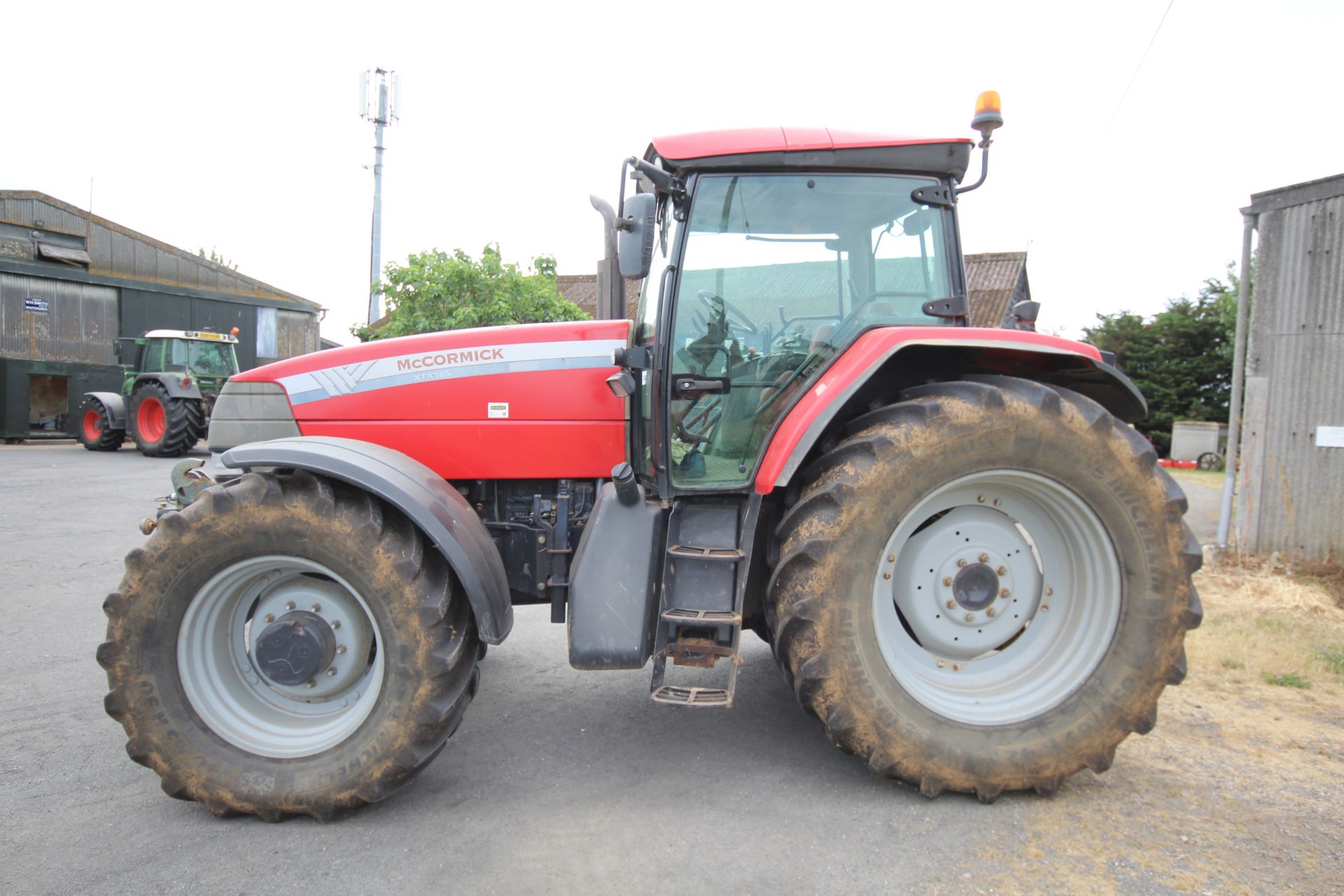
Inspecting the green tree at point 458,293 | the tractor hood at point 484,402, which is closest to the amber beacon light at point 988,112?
the tractor hood at point 484,402

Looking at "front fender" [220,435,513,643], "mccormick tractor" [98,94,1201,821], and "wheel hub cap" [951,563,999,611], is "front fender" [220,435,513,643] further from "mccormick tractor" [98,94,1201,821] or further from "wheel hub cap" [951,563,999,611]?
"wheel hub cap" [951,563,999,611]

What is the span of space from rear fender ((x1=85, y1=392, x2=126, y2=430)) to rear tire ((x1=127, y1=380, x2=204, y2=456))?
323 mm

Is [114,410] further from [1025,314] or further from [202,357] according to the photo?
[1025,314]

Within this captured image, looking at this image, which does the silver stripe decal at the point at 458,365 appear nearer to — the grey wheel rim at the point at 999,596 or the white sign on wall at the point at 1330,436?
the grey wheel rim at the point at 999,596

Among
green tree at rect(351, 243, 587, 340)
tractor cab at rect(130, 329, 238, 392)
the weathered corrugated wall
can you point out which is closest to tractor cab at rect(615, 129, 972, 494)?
green tree at rect(351, 243, 587, 340)

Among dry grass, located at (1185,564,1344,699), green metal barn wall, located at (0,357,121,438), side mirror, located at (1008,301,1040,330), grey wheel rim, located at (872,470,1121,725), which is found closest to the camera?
grey wheel rim, located at (872,470,1121,725)

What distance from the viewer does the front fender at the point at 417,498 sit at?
275 centimetres

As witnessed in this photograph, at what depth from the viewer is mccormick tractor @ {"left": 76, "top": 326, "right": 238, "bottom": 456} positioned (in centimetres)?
1487

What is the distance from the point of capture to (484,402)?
11.0 ft

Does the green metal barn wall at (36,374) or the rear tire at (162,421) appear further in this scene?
the green metal barn wall at (36,374)

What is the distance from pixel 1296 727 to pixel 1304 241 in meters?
4.60

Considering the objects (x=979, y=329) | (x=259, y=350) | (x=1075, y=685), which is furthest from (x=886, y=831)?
(x=259, y=350)

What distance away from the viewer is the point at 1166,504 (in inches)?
113

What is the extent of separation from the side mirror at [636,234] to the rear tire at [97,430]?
54.4ft
